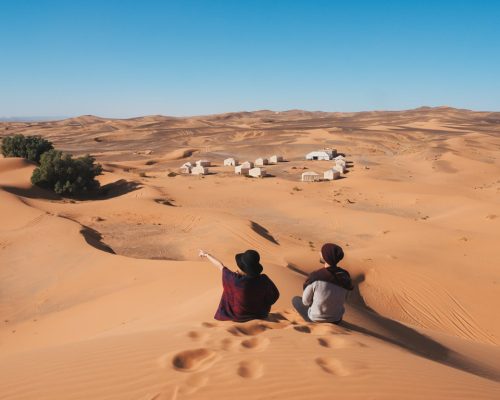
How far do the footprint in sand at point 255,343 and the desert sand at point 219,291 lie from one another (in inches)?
1.5

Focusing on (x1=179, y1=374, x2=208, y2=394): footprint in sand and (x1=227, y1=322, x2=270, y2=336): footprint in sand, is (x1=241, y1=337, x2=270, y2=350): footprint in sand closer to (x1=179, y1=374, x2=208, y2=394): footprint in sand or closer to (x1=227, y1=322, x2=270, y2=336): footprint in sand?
(x1=227, y1=322, x2=270, y2=336): footprint in sand

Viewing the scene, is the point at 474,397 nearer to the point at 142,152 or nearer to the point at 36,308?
the point at 36,308

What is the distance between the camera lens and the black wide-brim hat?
16.9 ft

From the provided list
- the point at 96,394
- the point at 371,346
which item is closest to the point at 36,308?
the point at 96,394

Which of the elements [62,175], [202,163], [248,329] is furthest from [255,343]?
[202,163]

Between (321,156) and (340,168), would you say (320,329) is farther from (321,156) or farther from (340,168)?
(321,156)

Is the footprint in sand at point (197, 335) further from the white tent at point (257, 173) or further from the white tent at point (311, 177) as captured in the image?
the white tent at point (257, 173)

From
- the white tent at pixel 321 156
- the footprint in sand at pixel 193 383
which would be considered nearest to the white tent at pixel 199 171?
the white tent at pixel 321 156

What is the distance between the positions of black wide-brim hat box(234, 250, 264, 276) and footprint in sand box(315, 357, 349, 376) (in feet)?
4.37

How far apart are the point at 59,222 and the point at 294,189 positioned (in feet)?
52.7

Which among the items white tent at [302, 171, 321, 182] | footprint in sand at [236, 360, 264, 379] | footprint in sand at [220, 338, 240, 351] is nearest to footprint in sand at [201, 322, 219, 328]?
footprint in sand at [220, 338, 240, 351]

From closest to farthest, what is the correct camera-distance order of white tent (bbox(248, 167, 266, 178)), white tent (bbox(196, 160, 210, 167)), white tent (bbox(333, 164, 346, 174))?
white tent (bbox(248, 167, 266, 178)), white tent (bbox(333, 164, 346, 174)), white tent (bbox(196, 160, 210, 167))

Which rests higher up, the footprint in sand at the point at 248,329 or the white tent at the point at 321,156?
the footprint in sand at the point at 248,329

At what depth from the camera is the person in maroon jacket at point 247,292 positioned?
5224mm
